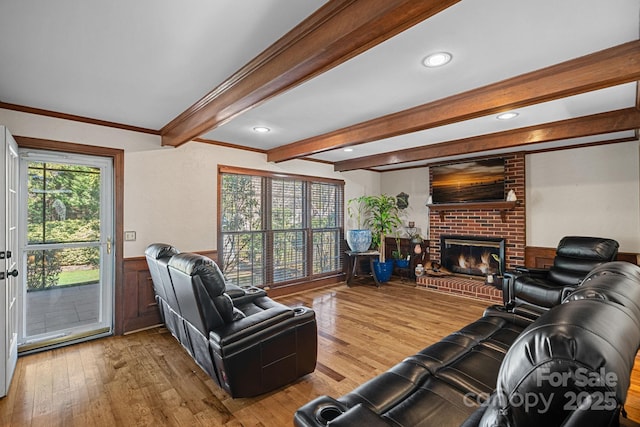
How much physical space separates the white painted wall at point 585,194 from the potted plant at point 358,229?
2648 millimetres

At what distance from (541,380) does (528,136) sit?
3625 mm

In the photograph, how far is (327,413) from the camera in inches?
45.6

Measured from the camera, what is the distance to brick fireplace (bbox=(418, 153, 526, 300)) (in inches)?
187

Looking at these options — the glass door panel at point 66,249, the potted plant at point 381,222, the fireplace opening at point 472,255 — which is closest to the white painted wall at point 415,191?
the potted plant at point 381,222

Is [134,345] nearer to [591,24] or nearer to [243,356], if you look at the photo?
[243,356]

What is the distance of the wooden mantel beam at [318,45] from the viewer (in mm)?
1337

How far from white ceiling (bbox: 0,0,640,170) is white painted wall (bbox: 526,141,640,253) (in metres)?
1.66

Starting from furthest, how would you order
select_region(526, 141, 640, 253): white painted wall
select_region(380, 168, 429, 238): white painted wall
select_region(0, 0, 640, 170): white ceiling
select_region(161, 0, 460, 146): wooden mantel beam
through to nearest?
select_region(380, 168, 429, 238): white painted wall < select_region(526, 141, 640, 253): white painted wall < select_region(0, 0, 640, 170): white ceiling < select_region(161, 0, 460, 146): wooden mantel beam

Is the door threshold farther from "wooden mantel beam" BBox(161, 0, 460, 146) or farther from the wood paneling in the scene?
"wooden mantel beam" BBox(161, 0, 460, 146)

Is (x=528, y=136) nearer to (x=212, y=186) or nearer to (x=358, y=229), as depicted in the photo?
(x=358, y=229)

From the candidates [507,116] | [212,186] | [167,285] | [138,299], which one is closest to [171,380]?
[167,285]

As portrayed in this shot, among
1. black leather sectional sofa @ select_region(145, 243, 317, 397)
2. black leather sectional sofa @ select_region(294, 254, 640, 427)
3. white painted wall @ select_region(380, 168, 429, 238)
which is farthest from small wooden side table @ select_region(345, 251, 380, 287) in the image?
black leather sectional sofa @ select_region(294, 254, 640, 427)

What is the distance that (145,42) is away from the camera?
181cm

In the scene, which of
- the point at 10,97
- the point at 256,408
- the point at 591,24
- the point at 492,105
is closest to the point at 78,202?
the point at 10,97
